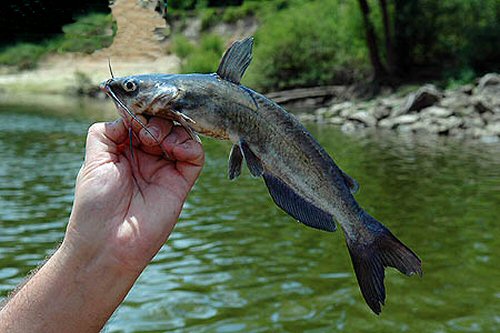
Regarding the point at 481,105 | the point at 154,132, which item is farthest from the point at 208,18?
the point at 154,132

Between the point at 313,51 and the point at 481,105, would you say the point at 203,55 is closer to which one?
the point at 313,51

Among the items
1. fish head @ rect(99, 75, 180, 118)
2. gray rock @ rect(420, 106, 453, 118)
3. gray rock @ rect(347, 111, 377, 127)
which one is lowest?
gray rock @ rect(347, 111, 377, 127)

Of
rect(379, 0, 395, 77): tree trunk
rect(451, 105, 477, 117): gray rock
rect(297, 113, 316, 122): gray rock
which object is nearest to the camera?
rect(451, 105, 477, 117): gray rock

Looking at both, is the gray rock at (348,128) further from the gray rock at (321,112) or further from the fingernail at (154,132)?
the fingernail at (154,132)

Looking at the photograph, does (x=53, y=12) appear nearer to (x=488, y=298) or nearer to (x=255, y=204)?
(x=488, y=298)

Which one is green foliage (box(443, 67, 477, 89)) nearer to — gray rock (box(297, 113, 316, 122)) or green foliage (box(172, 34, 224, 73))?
gray rock (box(297, 113, 316, 122))

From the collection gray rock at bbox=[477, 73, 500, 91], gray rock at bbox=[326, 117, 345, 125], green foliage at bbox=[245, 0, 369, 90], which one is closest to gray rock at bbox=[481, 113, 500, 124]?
gray rock at bbox=[477, 73, 500, 91]

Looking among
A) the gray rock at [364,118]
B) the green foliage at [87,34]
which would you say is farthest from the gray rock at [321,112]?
the green foliage at [87,34]
